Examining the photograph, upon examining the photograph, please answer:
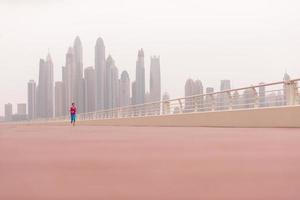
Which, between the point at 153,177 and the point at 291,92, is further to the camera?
the point at 291,92

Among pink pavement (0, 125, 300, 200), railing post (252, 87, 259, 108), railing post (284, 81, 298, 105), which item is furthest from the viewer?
railing post (252, 87, 259, 108)

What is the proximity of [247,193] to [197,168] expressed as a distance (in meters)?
1.36

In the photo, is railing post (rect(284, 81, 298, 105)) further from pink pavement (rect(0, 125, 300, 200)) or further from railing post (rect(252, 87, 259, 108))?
pink pavement (rect(0, 125, 300, 200))

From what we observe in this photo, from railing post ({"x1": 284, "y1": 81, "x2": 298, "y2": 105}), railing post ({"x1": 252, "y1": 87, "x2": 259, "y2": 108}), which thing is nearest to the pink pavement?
railing post ({"x1": 284, "y1": 81, "x2": 298, "y2": 105})

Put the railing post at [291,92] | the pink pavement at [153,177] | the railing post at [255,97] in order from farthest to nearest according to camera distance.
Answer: the railing post at [255,97]
the railing post at [291,92]
the pink pavement at [153,177]

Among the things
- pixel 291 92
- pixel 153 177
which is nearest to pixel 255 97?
pixel 291 92

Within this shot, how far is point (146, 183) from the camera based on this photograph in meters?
3.22

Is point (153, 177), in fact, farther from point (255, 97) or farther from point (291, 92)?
point (255, 97)

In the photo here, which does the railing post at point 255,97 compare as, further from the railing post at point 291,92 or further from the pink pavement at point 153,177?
the pink pavement at point 153,177

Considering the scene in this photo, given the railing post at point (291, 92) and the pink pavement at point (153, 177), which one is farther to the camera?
the railing post at point (291, 92)

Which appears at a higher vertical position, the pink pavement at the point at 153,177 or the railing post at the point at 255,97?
the railing post at the point at 255,97

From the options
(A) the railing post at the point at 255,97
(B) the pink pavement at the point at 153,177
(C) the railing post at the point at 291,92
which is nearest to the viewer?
(B) the pink pavement at the point at 153,177

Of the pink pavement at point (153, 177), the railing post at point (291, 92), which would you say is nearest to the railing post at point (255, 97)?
the railing post at point (291, 92)

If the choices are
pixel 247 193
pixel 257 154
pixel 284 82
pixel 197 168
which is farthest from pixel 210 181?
pixel 284 82
